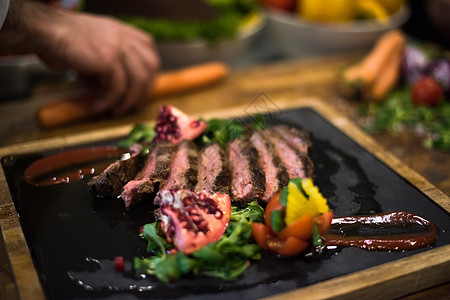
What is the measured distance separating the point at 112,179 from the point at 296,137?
129 centimetres

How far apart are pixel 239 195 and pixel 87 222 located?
0.88 meters

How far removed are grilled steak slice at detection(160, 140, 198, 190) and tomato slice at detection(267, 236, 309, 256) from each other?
0.62 meters

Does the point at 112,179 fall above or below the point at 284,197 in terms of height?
below

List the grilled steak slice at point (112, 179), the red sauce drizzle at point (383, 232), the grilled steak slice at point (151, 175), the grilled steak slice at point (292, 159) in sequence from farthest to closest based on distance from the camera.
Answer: the grilled steak slice at point (292, 159)
the grilled steak slice at point (112, 179)
the grilled steak slice at point (151, 175)
the red sauce drizzle at point (383, 232)

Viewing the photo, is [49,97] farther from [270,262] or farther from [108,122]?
[270,262]

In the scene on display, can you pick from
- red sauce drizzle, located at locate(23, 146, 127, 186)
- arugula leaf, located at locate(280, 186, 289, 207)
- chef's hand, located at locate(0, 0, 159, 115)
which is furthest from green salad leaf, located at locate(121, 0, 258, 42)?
arugula leaf, located at locate(280, 186, 289, 207)

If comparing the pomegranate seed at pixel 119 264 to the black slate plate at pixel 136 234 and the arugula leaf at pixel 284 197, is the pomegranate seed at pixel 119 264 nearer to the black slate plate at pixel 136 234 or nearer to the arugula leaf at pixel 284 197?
the black slate plate at pixel 136 234

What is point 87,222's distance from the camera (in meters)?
2.86

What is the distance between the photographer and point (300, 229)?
2.50 m

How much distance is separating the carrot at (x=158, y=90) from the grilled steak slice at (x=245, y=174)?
1694mm

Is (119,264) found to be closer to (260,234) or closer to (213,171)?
(260,234)

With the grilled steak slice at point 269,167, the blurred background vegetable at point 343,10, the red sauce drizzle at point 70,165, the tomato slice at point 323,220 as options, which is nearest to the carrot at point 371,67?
the blurred background vegetable at point 343,10

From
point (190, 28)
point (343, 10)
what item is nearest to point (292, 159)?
point (190, 28)

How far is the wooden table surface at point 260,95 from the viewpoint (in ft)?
13.1
